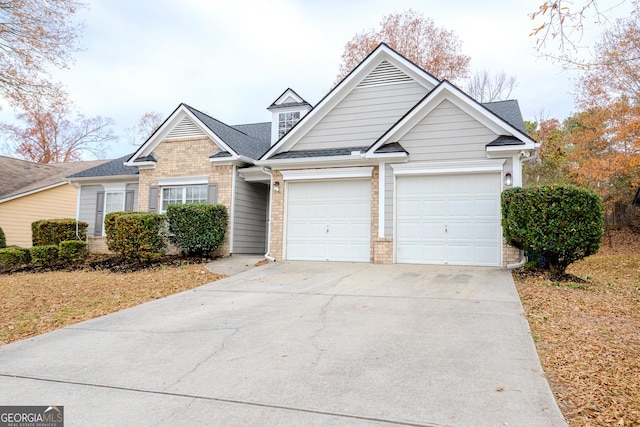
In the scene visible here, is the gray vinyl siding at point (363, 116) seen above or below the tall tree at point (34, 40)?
below

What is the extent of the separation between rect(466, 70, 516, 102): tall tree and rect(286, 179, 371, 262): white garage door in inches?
681

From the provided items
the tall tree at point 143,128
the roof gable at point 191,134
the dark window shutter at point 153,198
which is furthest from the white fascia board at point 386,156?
the tall tree at point 143,128

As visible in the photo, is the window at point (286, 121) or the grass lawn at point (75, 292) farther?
the window at point (286, 121)

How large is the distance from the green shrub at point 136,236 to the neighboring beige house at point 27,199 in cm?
928

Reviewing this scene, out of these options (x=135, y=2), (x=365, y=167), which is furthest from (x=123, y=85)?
(x=365, y=167)

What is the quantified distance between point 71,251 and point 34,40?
7.25 metres

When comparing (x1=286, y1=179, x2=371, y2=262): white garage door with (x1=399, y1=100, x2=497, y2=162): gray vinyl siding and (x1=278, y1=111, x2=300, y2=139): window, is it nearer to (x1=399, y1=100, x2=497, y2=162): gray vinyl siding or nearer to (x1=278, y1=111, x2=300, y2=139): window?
(x1=399, y1=100, x2=497, y2=162): gray vinyl siding

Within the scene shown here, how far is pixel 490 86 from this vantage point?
25.8 m

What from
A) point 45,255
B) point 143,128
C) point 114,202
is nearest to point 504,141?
point 45,255

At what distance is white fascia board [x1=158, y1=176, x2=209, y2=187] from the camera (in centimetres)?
1383

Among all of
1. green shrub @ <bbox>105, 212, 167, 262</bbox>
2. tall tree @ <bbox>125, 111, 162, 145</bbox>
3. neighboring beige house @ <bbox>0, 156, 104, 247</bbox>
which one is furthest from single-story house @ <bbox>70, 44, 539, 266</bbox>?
tall tree @ <bbox>125, 111, 162, 145</bbox>

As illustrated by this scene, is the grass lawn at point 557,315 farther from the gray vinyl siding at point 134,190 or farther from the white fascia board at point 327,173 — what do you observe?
the gray vinyl siding at point 134,190

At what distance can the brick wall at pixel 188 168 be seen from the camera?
13.5 meters

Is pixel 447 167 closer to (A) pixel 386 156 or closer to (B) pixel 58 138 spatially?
(A) pixel 386 156
